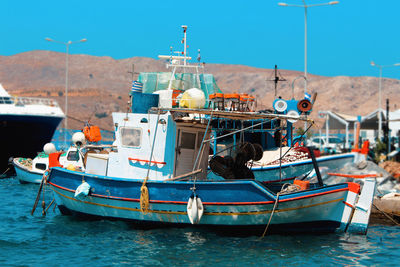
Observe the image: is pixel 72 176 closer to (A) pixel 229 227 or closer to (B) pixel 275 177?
(A) pixel 229 227

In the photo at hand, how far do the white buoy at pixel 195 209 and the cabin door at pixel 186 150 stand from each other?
1.82 m

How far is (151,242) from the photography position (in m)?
14.5

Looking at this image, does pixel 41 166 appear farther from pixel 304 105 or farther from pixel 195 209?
pixel 195 209

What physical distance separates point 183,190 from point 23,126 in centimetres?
2801

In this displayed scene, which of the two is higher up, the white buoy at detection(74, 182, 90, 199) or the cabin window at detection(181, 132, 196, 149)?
the cabin window at detection(181, 132, 196, 149)

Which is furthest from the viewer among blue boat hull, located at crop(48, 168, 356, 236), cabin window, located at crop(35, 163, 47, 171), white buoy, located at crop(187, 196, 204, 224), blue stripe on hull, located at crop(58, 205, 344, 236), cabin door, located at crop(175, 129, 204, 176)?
cabin window, located at crop(35, 163, 47, 171)

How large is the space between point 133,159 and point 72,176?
7.05ft

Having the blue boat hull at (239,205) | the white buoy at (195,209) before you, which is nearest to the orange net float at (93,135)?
the blue boat hull at (239,205)

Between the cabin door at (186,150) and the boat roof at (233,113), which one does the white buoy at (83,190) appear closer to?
the cabin door at (186,150)

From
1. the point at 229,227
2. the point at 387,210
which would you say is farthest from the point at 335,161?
the point at 229,227

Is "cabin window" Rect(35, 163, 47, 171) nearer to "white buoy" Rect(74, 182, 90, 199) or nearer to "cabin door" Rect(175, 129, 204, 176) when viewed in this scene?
"white buoy" Rect(74, 182, 90, 199)

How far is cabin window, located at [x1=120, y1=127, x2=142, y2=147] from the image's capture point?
16.5 meters

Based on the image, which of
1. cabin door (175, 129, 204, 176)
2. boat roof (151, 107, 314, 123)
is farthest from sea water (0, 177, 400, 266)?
boat roof (151, 107, 314, 123)

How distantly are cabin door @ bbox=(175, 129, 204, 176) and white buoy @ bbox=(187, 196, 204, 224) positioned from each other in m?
1.82
